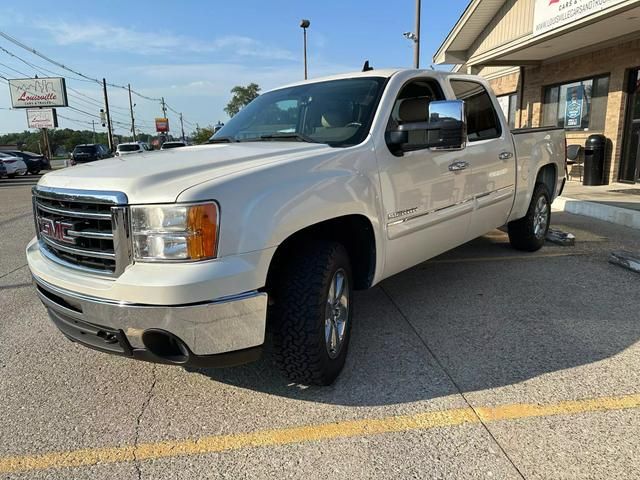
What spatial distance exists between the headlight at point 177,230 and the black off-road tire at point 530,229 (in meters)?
4.31

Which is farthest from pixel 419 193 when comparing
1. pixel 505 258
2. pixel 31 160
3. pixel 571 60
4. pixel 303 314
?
pixel 31 160

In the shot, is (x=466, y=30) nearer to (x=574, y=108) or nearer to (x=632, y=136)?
(x=574, y=108)

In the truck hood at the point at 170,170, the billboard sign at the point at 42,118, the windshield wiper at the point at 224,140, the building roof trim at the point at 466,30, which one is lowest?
the truck hood at the point at 170,170

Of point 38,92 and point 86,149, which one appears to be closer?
point 86,149

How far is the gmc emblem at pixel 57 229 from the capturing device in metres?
2.65

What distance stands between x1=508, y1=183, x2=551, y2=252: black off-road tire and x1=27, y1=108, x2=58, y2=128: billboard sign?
5357cm

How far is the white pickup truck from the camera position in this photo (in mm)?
2301

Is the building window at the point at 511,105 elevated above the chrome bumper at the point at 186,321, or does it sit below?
above

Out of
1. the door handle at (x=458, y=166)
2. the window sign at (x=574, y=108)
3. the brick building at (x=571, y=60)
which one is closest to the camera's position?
the door handle at (x=458, y=166)

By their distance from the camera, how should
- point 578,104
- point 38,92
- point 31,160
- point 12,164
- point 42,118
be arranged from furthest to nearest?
point 38,92 < point 42,118 < point 31,160 < point 12,164 < point 578,104

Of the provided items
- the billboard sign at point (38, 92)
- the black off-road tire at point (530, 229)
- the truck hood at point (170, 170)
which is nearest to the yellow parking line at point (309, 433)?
the truck hood at point (170, 170)

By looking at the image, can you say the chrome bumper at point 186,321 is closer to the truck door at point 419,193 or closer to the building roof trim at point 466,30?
the truck door at point 419,193

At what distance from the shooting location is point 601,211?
8.12 meters

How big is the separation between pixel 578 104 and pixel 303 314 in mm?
12484
